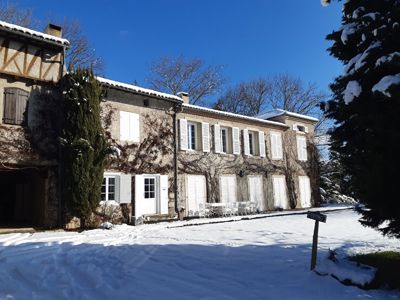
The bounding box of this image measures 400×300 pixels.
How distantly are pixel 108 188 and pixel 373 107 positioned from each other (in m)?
10.1

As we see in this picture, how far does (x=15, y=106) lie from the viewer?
1101 cm

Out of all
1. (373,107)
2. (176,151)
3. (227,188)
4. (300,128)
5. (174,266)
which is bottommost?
(174,266)

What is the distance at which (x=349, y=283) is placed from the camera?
188 inches

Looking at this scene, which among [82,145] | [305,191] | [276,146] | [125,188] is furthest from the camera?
[305,191]

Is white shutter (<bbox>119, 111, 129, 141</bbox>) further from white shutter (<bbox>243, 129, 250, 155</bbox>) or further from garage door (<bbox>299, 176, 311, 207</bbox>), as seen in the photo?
garage door (<bbox>299, 176, 311, 207</bbox>)

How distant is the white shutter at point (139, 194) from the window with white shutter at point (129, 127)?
1514 millimetres

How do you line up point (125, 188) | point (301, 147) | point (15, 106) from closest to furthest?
point (15, 106), point (125, 188), point (301, 147)

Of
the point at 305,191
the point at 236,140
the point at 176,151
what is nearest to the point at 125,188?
the point at 176,151

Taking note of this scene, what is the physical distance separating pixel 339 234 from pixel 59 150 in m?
8.97

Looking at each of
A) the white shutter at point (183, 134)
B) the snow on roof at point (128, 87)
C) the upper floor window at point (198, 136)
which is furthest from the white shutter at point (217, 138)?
the snow on roof at point (128, 87)

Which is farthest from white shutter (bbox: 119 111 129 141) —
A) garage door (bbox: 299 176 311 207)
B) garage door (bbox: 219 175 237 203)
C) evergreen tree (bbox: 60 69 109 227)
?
garage door (bbox: 299 176 311 207)

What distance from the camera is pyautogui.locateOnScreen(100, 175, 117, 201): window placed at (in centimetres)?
1270

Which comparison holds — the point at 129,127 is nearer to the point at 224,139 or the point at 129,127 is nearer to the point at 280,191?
the point at 224,139

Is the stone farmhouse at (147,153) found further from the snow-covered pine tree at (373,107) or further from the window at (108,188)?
the snow-covered pine tree at (373,107)
